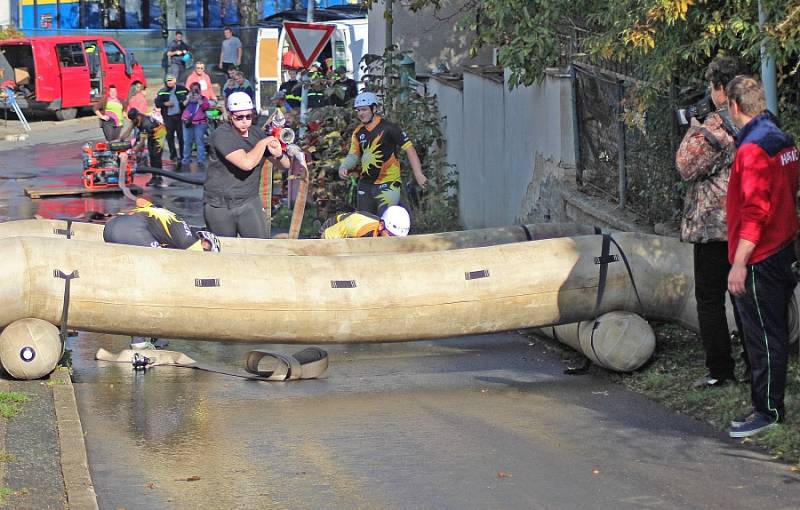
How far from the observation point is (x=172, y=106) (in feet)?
79.9

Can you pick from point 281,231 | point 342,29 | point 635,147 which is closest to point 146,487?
point 635,147

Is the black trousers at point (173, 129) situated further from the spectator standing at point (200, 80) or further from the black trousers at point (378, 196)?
the black trousers at point (378, 196)

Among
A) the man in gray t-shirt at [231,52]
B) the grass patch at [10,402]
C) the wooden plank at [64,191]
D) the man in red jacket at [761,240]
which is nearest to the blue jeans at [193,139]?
the wooden plank at [64,191]

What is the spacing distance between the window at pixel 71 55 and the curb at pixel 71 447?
2456 centimetres

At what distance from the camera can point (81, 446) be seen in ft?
22.0

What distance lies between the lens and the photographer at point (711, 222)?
7633mm

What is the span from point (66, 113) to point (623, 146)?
939 inches

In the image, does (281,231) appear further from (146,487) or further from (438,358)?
(146,487)

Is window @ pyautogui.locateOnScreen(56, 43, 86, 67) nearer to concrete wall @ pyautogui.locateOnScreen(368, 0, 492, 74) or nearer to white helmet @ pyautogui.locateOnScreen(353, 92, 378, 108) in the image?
concrete wall @ pyautogui.locateOnScreen(368, 0, 492, 74)

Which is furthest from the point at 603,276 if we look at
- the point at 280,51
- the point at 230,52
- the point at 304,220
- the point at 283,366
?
the point at 230,52

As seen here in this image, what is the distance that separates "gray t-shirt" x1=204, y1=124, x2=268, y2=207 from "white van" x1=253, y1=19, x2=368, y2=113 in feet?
66.3

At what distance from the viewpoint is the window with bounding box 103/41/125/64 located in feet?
108

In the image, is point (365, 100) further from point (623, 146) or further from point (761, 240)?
point (761, 240)

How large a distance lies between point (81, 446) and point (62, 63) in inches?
1033
